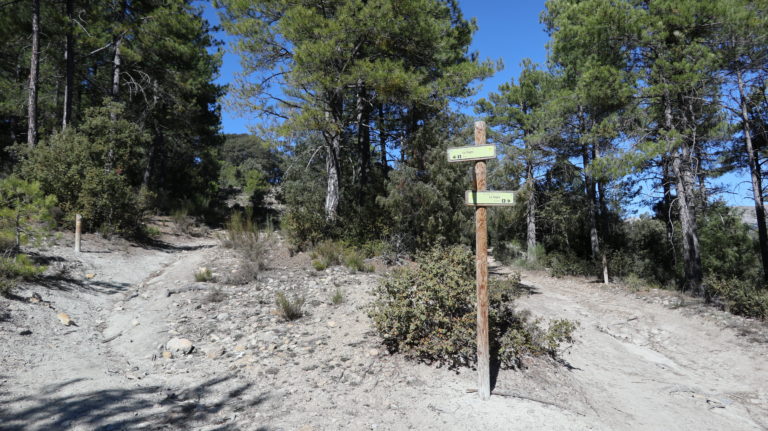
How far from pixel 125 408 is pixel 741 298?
39.0 feet

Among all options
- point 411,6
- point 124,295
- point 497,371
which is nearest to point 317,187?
point 411,6

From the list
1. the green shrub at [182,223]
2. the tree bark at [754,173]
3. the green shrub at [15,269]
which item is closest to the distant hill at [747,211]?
the tree bark at [754,173]

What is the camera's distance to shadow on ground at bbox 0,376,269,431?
347 cm

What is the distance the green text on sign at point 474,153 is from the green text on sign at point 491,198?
38 cm

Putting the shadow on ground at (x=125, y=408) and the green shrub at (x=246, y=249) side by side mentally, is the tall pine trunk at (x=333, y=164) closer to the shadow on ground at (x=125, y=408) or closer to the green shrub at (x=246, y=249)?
the green shrub at (x=246, y=249)

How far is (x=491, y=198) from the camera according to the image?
4402 millimetres

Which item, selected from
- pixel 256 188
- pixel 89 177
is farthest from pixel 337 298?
pixel 256 188

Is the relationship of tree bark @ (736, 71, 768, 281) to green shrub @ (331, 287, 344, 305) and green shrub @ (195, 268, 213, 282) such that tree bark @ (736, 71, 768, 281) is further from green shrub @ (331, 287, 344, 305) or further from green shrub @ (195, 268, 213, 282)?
green shrub @ (195, 268, 213, 282)

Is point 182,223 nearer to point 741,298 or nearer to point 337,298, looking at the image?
point 337,298

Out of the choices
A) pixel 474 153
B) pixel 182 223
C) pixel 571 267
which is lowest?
pixel 571 267

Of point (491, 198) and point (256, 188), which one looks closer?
point (491, 198)

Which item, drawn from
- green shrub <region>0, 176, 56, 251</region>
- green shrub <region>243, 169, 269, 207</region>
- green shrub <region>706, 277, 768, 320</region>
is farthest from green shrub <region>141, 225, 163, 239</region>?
green shrub <region>706, 277, 768, 320</region>

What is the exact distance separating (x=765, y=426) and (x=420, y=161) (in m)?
8.29

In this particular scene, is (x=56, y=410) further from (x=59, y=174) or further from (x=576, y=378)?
(x=59, y=174)
